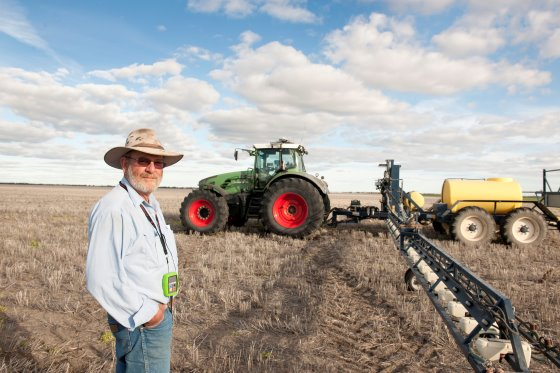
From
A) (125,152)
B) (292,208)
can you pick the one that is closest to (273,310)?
(125,152)

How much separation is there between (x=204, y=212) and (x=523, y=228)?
817 centimetres

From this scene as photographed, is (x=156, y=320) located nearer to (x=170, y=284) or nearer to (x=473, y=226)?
(x=170, y=284)

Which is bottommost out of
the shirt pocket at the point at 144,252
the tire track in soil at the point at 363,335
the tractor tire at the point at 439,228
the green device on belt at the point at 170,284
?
the tire track in soil at the point at 363,335

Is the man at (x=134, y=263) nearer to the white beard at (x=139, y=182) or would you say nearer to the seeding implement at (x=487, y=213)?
the white beard at (x=139, y=182)

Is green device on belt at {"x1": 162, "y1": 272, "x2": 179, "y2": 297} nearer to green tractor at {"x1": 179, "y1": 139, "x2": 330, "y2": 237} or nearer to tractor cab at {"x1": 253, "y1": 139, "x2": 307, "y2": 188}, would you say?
green tractor at {"x1": 179, "y1": 139, "x2": 330, "y2": 237}

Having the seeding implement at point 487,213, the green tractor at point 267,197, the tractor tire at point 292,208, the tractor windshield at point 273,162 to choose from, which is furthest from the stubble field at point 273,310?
the tractor windshield at point 273,162

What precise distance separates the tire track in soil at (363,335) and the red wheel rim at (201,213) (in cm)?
515

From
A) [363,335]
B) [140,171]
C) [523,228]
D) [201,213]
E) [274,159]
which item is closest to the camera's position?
[140,171]

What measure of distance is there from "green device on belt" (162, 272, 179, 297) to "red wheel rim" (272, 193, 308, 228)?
7659 millimetres

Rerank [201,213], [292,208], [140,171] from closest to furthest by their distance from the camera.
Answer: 1. [140,171]
2. [292,208]
3. [201,213]

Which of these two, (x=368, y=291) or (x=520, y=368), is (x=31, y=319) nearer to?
(x=368, y=291)

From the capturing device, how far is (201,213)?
34.7 ft

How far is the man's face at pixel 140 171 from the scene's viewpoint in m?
2.21

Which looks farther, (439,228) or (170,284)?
(439,228)
